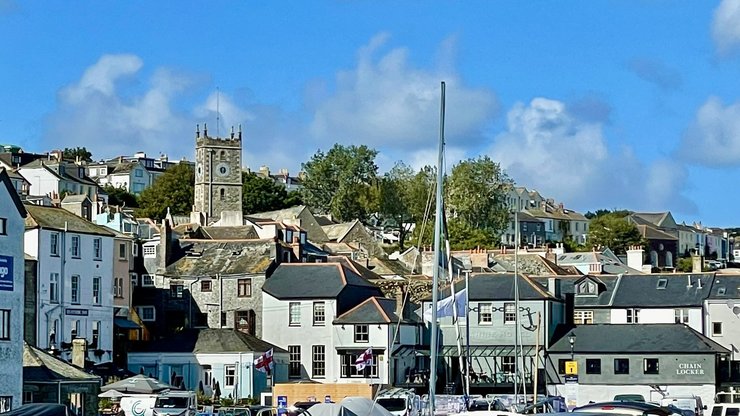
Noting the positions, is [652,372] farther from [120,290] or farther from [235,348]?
[120,290]

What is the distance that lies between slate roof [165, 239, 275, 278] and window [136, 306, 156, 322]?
8.49 feet

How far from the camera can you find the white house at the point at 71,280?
79.9 metres

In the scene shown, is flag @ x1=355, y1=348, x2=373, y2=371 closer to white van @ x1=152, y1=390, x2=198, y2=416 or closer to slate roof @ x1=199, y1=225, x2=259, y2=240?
white van @ x1=152, y1=390, x2=198, y2=416

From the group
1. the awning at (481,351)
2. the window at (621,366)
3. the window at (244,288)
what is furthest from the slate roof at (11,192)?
the window at (621,366)

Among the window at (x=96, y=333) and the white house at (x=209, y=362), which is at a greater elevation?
the window at (x=96, y=333)

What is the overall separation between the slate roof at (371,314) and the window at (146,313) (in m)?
13.0

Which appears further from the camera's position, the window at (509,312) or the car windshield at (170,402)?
the window at (509,312)

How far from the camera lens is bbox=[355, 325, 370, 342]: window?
88.2 m

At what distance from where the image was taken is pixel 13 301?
189 ft

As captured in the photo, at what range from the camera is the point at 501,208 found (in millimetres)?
162875

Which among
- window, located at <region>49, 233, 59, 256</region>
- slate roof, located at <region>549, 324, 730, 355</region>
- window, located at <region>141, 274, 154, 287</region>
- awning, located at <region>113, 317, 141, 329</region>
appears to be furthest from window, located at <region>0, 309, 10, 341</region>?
slate roof, located at <region>549, 324, 730, 355</region>

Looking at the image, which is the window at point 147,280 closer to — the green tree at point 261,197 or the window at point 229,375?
the window at point 229,375

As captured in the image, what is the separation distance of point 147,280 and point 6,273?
3753 centimetres

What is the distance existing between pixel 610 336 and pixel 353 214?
280 feet
